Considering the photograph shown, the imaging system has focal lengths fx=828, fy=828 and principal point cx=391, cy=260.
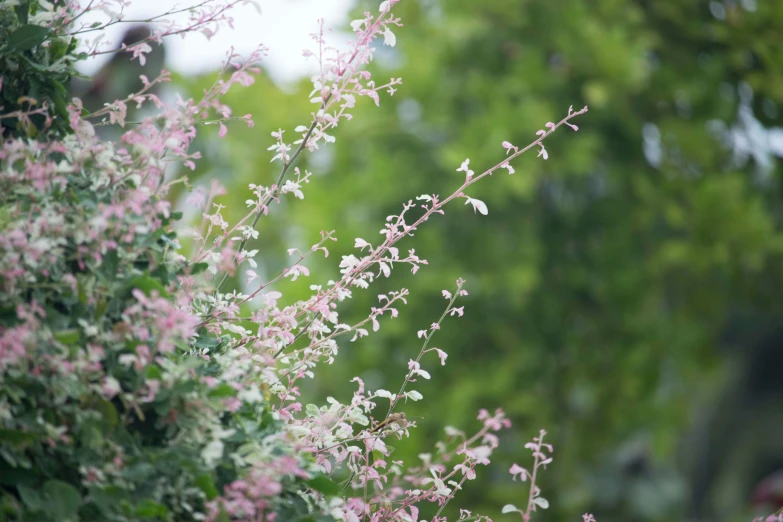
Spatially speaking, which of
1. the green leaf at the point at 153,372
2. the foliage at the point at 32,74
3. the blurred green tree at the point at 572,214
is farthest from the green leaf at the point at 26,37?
the blurred green tree at the point at 572,214

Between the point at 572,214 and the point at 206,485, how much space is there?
753cm

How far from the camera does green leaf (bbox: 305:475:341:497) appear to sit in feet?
6.43

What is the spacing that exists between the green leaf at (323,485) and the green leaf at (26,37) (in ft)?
4.05

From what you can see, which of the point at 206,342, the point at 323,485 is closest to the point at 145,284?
the point at 206,342

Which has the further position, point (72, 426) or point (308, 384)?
point (308, 384)

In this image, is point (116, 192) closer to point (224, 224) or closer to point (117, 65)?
point (224, 224)

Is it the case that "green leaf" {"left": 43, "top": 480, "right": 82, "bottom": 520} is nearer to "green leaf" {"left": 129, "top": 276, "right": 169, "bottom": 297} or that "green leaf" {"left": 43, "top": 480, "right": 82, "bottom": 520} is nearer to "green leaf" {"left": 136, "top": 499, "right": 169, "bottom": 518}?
"green leaf" {"left": 136, "top": 499, "right": 169, "bottom": 518}

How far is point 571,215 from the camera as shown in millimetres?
8859

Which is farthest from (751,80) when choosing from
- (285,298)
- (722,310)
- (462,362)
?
(285,298)

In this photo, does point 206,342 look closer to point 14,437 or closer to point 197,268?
point 197,268

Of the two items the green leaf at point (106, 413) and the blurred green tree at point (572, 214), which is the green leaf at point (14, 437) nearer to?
the green leaf at point (106, 413)

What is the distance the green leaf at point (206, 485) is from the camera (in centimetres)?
176

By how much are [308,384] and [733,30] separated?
21.5 ft

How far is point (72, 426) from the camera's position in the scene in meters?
1.74
